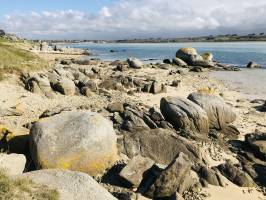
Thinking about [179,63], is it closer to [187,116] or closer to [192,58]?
[192,58]

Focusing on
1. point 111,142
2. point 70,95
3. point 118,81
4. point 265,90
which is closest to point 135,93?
point 118,81

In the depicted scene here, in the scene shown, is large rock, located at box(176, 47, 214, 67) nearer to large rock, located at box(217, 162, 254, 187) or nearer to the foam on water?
the foam on water

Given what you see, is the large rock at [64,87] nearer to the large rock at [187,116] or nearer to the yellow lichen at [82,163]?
the large rock at [187,116]

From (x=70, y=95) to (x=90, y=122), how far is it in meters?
13.3

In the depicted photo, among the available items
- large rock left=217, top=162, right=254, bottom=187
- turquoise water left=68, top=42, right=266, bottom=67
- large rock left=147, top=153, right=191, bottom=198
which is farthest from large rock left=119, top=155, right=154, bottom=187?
turquoise water left=68, top=42, right=266, bottom=67

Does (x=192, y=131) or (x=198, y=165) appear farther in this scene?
(x=192, y=131)

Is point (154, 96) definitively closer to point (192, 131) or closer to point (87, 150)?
point (192, 131)

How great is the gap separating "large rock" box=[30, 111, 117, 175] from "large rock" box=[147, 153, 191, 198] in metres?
2.18

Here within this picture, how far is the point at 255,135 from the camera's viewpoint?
1822cm

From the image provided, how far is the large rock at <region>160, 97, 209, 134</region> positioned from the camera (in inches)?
726

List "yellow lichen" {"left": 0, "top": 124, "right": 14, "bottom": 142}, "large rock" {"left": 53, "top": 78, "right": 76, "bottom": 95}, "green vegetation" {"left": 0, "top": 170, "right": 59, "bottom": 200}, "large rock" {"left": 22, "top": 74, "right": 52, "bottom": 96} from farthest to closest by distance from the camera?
"large rock" {"left": 53, "top": 78, "right": 76, "bottom": 95}
"large rock" {"left": 22, "top": 74, "right": 52, "bottom": 96}
"yellow lichen" {"left": 0, "top": 124, "right": 14, "bottom": 142}
"green vegetation" {"left": 0, "top": 170, "right": 59, "bottom": 200}

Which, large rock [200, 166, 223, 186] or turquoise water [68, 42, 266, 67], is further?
turquoise water [68, 42, 266, 67]

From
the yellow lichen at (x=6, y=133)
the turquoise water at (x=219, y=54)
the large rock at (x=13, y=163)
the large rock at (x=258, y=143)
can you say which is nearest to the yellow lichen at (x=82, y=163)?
the large rock at (x=13, y=163)

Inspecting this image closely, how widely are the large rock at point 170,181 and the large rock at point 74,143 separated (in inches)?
85.7
